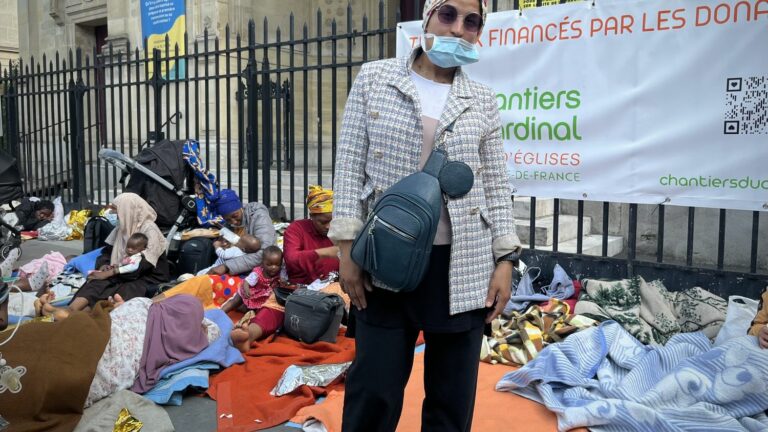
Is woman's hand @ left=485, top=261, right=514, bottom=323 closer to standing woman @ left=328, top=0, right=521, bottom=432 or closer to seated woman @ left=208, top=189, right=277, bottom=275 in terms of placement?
standing woman @ left=328, top=0, right=521, bottom=432

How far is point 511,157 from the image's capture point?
16.5 feet

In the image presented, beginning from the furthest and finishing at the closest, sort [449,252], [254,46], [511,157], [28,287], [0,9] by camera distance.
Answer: [0,9] → [254,46] → [28,287] → [511,157] → [449,252]

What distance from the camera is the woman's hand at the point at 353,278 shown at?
1984 mm

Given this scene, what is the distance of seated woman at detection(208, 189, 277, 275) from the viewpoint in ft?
18.6

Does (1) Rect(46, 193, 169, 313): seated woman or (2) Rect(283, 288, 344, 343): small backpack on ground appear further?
(1) Rect(46, 193, 169, 313): seated woman

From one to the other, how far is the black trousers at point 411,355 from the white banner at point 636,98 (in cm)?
283

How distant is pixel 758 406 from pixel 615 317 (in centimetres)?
118

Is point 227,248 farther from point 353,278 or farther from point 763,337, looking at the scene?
point 763,337

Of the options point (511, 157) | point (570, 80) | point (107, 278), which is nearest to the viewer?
point (570, 80)

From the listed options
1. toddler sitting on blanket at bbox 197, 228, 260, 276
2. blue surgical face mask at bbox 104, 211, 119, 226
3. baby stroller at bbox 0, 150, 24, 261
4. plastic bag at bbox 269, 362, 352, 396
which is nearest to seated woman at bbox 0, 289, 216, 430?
plastic bag at bbox 269, 362, 352, 396

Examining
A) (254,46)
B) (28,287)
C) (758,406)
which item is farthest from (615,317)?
(28,287)

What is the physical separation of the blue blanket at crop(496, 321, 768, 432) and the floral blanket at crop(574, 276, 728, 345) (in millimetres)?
217

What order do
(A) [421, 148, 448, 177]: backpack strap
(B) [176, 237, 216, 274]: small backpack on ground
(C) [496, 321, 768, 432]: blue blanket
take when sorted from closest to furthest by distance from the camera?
(A) [421, 148, 448, 177]: backpack strap → (C) [496, 321, 768, 432]: blue blanket → (B) [176, 237, 216, 274]: small backpack on ground

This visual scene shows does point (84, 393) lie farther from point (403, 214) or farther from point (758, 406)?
point (758, 406)
